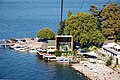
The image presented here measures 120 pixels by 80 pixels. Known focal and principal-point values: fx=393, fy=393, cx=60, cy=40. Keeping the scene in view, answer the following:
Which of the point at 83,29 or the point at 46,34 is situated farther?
the point at 46,34

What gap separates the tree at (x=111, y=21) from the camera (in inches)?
1438

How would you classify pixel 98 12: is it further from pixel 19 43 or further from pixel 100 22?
pixel 19 43

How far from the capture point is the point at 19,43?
123 feet

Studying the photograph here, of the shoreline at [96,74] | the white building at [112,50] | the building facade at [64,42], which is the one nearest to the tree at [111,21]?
the white building at [112,50]

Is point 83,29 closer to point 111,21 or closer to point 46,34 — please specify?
point 111,21

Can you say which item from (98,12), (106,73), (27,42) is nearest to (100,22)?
(98,12)

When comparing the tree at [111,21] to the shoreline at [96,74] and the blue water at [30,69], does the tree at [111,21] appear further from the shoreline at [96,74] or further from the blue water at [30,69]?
the shoreline at [96,74]

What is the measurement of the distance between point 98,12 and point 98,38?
23.4 feet

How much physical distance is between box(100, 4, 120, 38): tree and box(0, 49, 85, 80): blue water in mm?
7931

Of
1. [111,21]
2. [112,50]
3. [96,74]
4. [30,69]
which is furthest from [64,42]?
[96,74]

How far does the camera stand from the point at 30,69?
92.1 feet

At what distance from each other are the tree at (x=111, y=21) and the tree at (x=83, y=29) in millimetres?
1760

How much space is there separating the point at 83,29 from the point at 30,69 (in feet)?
27.7

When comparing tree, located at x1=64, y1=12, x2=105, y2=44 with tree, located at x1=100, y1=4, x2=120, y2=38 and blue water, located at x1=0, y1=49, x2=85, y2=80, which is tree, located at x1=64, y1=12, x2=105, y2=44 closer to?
tree, located at x1=100, y1=4, x2=120, y2=38
